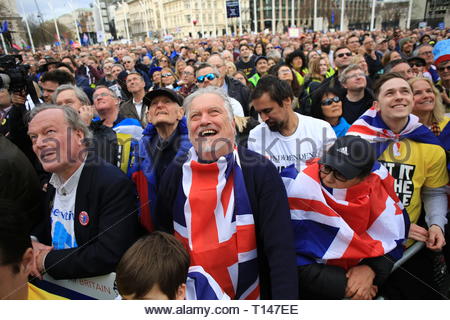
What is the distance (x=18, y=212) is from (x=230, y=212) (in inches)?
40.2

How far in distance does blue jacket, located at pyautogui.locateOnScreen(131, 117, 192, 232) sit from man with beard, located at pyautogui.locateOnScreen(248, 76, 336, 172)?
0.71 metres

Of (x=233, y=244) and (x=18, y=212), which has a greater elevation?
(x=18, y=212)

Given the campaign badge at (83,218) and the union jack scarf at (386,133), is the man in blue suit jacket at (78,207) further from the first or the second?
the union jack scarf at (386,133)

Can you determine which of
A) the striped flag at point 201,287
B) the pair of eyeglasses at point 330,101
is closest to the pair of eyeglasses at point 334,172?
the striped flag at point 201,287

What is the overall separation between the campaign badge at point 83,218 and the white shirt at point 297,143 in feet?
5.00

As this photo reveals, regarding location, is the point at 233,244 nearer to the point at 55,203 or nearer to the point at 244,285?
the point at 244,285

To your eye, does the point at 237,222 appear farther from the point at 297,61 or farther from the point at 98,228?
the point at 297,61

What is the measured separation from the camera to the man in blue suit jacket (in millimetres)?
1940

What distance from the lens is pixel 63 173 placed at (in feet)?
6.81

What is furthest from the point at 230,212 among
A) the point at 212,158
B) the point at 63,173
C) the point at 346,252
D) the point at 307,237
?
the point at 63,173

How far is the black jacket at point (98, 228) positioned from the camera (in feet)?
6.31

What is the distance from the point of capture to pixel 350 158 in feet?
5.60

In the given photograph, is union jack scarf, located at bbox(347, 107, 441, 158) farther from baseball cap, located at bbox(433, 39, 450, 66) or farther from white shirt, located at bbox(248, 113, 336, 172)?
baseball cap, located at bbox(433, 39, 450, 66)

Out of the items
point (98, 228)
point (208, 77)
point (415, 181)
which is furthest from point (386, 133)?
point (208, 77)
